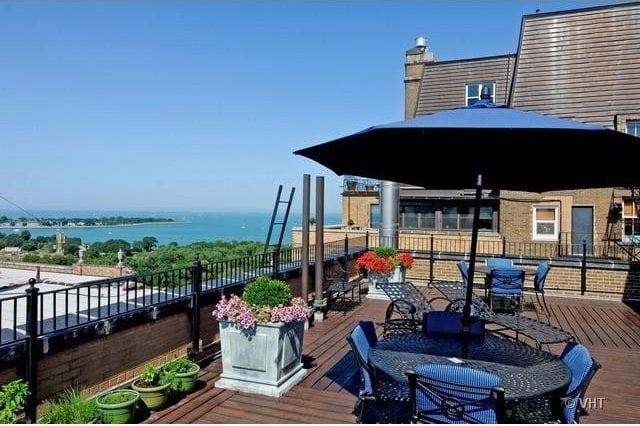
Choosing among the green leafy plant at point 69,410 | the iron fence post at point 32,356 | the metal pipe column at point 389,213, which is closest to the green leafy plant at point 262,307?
the green leafy plant at point 69,410

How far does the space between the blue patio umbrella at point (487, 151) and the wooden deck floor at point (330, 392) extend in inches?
69.0

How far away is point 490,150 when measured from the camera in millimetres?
3615

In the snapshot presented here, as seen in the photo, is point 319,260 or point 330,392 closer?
point 330,392

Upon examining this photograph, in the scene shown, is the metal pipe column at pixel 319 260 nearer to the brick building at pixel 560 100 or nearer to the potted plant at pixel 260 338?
the potted plant at pixel 260 338

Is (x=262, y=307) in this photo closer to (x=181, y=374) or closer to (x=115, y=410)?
(x=181, y=374)

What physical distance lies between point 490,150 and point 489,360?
5.77 feet

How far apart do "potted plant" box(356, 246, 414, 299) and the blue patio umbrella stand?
5.01 m

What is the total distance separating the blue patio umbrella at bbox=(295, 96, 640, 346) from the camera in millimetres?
2982

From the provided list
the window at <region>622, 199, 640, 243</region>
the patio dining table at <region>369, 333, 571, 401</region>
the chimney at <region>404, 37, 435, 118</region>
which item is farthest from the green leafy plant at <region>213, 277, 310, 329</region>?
the chimney at <region>404, 37, 435, 118</region>

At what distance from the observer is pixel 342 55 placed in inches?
511

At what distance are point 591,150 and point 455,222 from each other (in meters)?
16.8

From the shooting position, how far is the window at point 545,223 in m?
16.9

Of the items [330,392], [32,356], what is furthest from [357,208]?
[32,356]

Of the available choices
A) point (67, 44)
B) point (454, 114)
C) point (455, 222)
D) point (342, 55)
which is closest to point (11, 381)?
point (454, 114)
